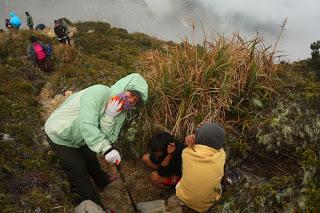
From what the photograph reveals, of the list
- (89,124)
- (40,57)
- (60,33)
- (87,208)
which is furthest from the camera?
(60,33)

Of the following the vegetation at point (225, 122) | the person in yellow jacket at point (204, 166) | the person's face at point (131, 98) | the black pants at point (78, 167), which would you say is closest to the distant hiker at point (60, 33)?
the vegetation at point (225, 122)

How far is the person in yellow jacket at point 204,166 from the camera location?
177 inches

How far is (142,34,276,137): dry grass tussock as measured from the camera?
19.9 feet

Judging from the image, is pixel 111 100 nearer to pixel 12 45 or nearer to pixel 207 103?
pixel 207 103

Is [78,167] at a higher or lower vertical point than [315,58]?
lower

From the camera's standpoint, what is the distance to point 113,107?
4.55 meters

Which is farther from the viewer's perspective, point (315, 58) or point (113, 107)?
point (315, 58)

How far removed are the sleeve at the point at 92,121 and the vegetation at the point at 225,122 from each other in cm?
92

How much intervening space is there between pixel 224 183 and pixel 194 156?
2.64 ft

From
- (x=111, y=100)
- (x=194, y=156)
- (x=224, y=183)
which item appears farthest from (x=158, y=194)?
(x=111, y=100)

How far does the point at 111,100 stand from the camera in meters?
4.61

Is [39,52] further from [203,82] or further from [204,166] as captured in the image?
[204,166]

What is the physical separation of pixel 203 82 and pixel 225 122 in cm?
74

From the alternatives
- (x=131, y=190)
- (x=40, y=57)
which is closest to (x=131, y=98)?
(x=131, y=190)
